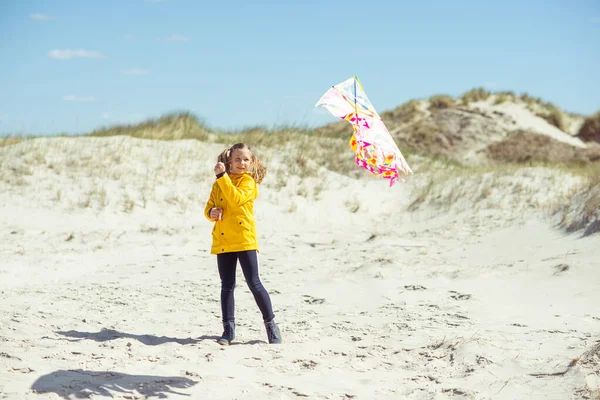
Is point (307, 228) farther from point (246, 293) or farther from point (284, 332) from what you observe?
point (284, 332)

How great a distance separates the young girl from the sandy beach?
561 mm

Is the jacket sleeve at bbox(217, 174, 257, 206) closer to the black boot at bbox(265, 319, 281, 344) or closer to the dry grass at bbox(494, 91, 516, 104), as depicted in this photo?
the black boot at bbox(265, 319, 281, 344)

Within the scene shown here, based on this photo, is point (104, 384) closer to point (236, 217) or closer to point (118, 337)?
point (118, 337)

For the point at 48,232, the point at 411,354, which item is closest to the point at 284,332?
the point at 411,354

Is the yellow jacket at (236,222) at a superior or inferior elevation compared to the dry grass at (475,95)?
inferior

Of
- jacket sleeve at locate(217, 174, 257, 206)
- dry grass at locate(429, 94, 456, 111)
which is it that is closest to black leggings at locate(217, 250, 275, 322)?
jacket sleeve at locate(217, 174, 257, 206)

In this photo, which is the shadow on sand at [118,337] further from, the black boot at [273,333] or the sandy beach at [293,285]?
the black boot at [273,333]

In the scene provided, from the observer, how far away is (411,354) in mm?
5254

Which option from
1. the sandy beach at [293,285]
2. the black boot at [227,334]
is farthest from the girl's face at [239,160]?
the sandy beach at [293,285]

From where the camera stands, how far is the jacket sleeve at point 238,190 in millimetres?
4840

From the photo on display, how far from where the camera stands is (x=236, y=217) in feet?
16.5

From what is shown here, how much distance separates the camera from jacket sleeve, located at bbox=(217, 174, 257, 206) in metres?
4.84

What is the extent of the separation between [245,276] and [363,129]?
1.38m

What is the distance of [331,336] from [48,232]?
6.40m
